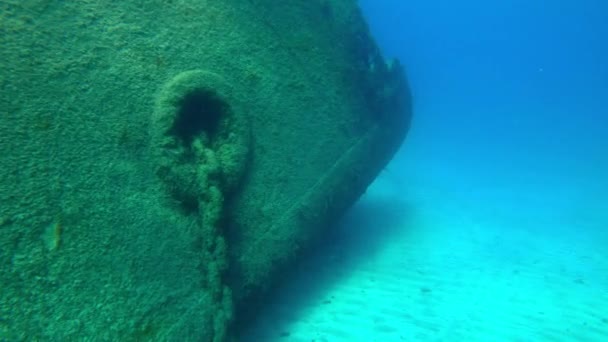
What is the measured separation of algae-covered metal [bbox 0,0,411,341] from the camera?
9.08 ft

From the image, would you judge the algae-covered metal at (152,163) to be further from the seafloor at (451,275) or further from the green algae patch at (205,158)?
the seafloor at (451,275)

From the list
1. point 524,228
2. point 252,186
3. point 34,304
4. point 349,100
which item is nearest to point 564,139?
point 524,228

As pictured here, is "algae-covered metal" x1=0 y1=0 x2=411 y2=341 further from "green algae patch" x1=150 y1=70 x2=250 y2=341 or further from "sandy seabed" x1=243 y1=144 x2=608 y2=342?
"sandy seabed" x1=243 y1=144 x2=608 y2=342

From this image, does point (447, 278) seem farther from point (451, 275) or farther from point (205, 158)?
point (205, 158)

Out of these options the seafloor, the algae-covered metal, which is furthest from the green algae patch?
the seafloor

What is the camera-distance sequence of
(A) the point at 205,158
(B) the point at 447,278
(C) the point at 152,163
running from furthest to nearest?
(B) the point at 447,278
(A) the point at 205,158
(C) the point at 152,163

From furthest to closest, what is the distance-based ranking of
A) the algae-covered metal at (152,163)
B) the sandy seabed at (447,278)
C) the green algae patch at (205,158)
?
the sandy seabed at (447,278)
the green algae patch at (205,158)
the algae-covered metal at (152,163)

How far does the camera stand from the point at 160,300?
3107 millimetres

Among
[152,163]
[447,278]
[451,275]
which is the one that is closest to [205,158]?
[152,163]

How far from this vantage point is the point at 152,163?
344 cm

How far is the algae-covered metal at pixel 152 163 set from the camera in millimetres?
2768

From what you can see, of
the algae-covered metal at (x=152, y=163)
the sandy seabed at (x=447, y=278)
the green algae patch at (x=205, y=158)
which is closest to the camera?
the algae-covered metal at (x=152, y=163)

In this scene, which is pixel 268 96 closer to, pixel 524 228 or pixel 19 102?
pixel 19 102

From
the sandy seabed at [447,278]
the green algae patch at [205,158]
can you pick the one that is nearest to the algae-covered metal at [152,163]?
the green algae patch at [205,158]
